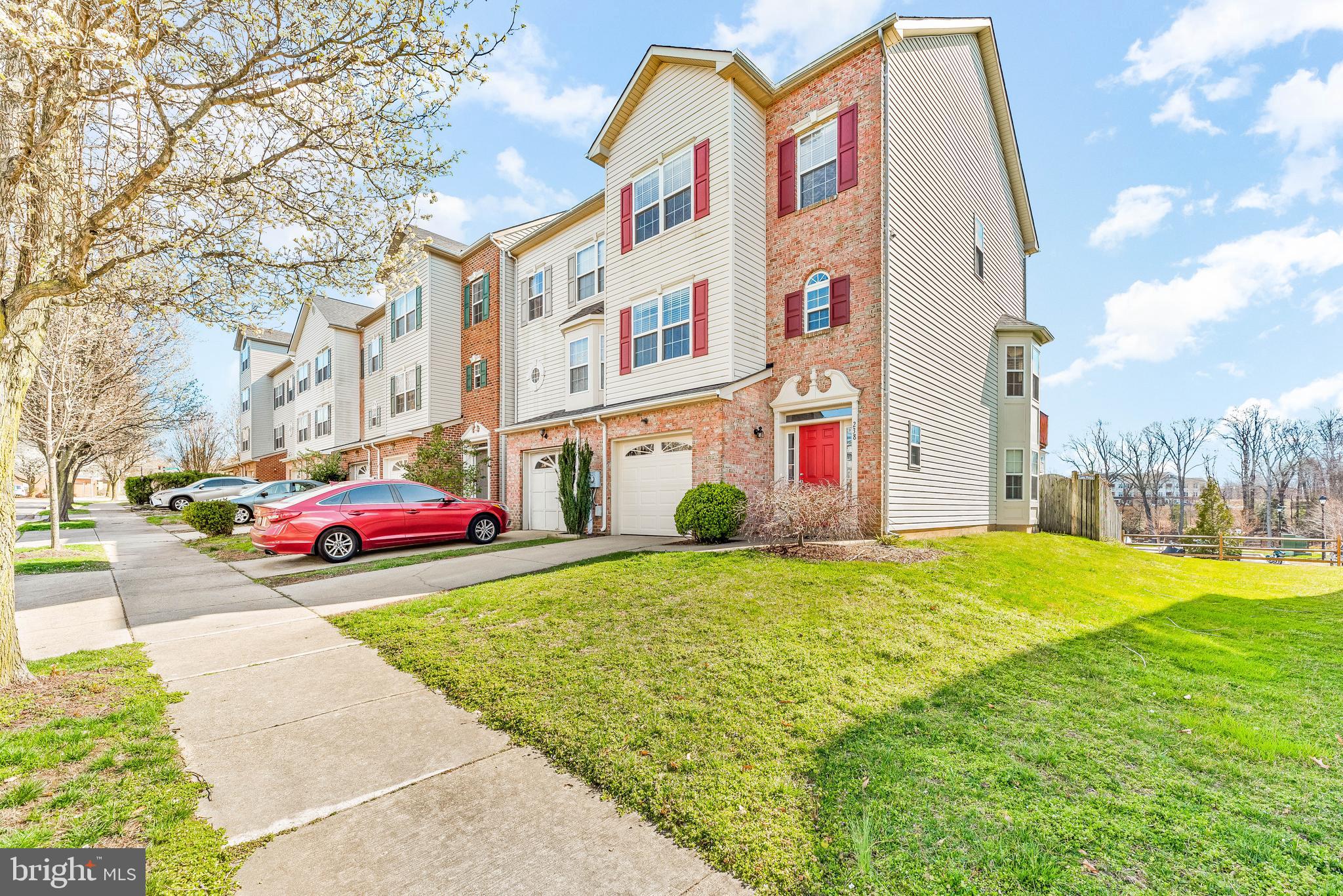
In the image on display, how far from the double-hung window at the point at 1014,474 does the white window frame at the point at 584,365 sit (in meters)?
11.5

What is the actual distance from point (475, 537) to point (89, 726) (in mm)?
9214

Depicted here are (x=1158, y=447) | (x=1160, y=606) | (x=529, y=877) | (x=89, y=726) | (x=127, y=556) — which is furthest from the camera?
(x=1158, y=447)

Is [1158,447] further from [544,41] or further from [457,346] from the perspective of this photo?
[544,41]

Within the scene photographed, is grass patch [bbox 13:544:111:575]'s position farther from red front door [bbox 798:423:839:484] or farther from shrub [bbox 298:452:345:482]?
red front door [bbox 798:423:839:484]

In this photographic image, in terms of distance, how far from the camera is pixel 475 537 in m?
12.8

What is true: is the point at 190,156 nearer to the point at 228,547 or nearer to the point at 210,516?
the point at 228,547

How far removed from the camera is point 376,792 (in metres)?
2.95

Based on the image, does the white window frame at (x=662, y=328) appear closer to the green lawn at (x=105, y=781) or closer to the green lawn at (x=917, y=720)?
the green lawn at (x=917, y=720)

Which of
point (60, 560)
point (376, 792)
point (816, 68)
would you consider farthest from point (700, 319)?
point (60, 560)

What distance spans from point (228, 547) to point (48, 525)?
511 inches

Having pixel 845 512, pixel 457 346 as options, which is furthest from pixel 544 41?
pixel 457 346

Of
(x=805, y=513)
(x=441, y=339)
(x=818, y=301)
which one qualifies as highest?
(x=441, y=339)

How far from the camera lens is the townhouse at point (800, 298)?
430 inches

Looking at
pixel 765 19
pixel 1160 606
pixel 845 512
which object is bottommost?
pixel 1160 606
